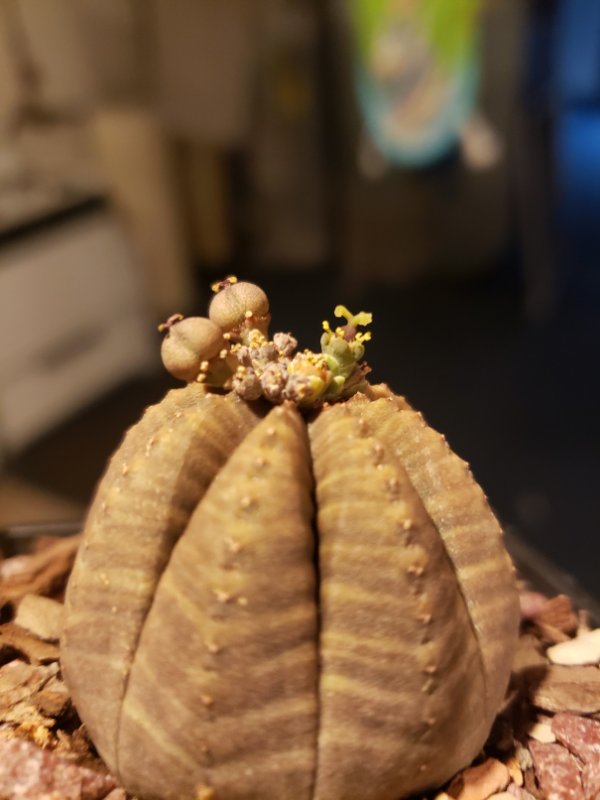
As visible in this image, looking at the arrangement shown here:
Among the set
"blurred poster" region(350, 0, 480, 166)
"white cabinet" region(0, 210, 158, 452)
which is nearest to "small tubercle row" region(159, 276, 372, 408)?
"blurred poster" region(350, 0, 480, 166)

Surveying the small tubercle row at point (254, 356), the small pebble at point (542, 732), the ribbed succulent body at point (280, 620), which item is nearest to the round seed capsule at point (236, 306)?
the small tubercle row at point (254, 356)

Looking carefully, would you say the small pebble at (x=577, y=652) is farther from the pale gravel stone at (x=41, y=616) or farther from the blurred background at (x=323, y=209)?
the blurred background at (x=323, y=209)

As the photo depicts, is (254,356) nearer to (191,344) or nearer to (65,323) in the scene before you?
(191,344)

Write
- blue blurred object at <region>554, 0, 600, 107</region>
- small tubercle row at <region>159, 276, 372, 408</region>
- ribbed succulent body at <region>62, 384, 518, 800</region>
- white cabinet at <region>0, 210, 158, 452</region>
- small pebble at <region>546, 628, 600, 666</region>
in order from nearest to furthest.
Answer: ribbed succulent body at <region>62, 384, 518, 800</region>
small tubercle row at <region>159, 276, 372, 408</region>
small pebble at <region>546, 628, 600, 666</region>
blue blurred object at <region>554, 0, 600, 107</region>
white cabinet at <region>0, 210, 158, 452</region>

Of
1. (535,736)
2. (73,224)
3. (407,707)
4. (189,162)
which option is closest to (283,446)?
(407,707)

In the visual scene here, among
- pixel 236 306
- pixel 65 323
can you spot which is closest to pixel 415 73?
pixel 65 323

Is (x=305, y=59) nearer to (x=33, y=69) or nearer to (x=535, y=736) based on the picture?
(x=33, y=69)

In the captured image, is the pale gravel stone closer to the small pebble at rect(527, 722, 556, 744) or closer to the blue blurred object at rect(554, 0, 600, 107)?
the small pebble at rect(527, 722, 556, 744)
